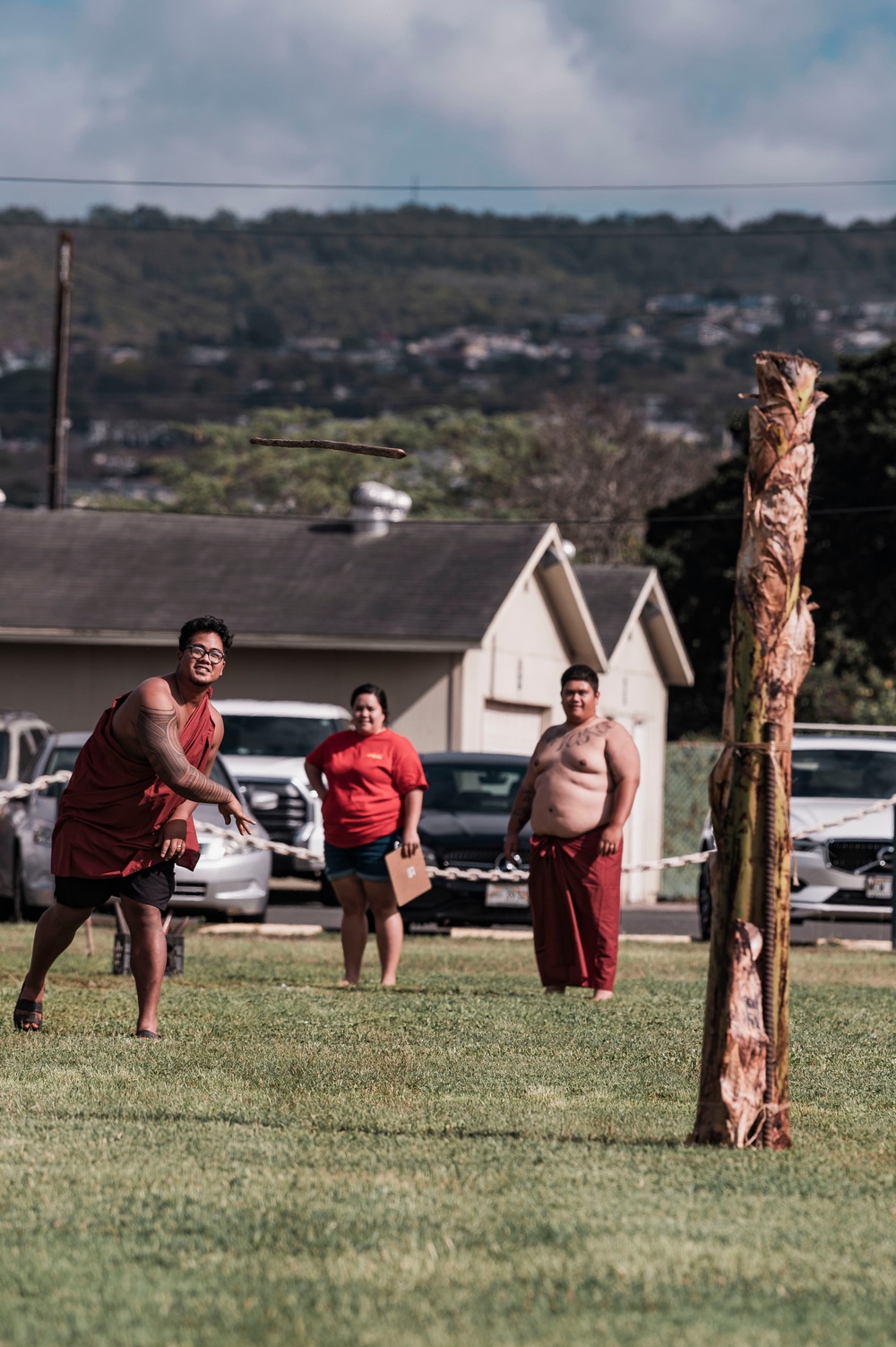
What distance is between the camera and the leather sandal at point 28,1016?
8.50 m

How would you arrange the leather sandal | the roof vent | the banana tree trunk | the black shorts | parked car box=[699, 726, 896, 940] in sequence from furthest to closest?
1. the roof vent
2. parked car box=[699, 726, 896, 940]
3. the leather sandal
4. the black shorts
5. the banana tree trunk

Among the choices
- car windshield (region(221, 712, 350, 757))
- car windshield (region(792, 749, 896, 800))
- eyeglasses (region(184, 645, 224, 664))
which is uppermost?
car windshield (region(221, 712, 350, 757))

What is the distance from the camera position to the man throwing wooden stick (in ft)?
27.0

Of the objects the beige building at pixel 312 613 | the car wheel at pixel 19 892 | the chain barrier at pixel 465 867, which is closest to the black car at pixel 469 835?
the chain barrier at pixel 465 867

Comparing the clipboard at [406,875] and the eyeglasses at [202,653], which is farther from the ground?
the eyeglasses at [202,653]

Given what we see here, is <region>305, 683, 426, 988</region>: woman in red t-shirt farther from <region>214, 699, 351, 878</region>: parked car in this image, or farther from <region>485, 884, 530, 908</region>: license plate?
<region>214, 699, 351, 878</region>: parked car

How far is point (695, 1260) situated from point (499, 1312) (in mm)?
596

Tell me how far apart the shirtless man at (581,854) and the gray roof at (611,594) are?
717 inches

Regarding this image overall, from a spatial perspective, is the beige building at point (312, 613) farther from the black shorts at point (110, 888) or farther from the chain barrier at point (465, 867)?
the black shorts at point (110, 888)

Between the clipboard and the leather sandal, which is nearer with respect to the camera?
the leather sandal

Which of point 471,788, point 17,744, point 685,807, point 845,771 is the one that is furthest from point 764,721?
point 685,807

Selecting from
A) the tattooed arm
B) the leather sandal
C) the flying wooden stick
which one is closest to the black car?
the leather sandal

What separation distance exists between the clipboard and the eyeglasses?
3.04m

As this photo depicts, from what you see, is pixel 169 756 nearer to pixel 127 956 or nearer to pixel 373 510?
pixel 127 956
